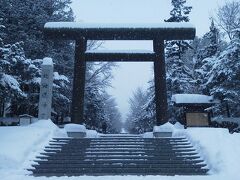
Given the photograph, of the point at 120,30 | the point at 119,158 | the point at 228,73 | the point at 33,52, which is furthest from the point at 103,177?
the point at 33,52

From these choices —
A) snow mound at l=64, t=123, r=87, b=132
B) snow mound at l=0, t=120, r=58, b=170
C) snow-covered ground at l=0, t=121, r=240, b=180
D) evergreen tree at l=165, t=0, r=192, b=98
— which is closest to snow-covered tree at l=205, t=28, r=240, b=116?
evergreen tree at l=165, t=0, r=192, b=98

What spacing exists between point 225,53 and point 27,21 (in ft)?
49.9

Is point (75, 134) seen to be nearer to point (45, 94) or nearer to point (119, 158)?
point (45, 94)

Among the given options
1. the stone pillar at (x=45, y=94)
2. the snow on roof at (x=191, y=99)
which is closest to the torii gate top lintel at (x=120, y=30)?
the stone pillar at (x=45, y=94)

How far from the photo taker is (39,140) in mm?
13125

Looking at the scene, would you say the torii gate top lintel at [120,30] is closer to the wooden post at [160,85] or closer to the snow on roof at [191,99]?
the wooden post at [160,85]

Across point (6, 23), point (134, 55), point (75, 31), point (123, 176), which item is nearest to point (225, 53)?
point (134, 55)

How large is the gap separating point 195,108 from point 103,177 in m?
16.3

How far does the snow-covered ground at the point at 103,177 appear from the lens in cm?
973

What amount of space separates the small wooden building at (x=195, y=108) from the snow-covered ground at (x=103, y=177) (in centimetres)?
841

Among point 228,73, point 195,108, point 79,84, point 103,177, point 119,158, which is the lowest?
point 103,177

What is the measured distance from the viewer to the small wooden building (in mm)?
23250

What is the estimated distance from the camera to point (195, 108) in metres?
24.7

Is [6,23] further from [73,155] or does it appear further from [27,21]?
[73,155]
